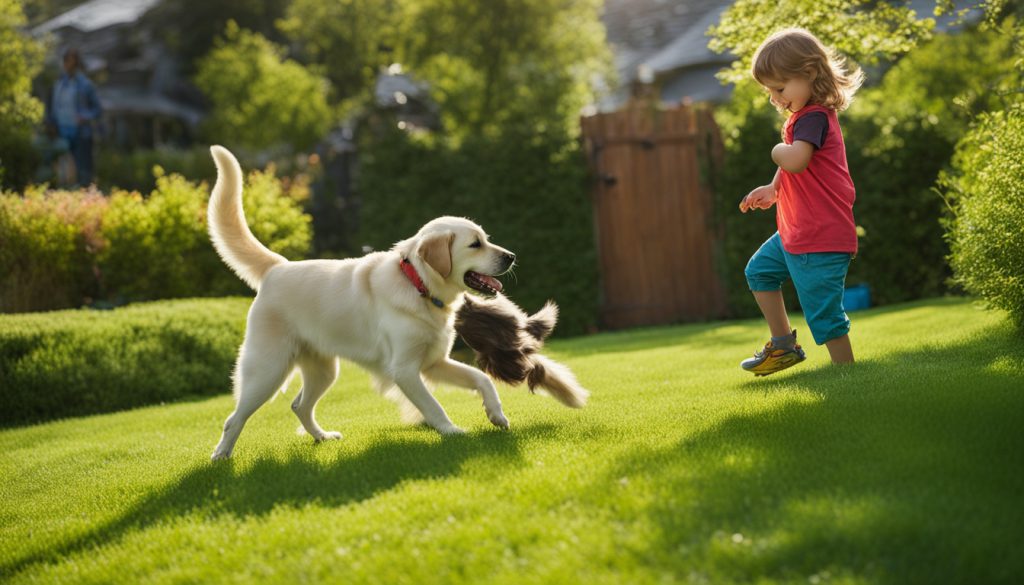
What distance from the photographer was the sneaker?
5.68 m

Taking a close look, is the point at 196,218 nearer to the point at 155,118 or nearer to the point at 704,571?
the point at 704,571

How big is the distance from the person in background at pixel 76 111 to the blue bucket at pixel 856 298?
12293 millimetres

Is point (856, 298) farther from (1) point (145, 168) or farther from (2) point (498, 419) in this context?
(1) point (145, 168)

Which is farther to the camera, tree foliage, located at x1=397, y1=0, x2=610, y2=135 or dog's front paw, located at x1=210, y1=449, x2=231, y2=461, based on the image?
tree foliage, located at x1=397, y1=0, x2=610, y2=135

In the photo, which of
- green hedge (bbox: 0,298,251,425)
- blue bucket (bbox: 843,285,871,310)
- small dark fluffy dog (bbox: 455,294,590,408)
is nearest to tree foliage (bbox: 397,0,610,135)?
blue bucket (bbox: 843,285,871,310)

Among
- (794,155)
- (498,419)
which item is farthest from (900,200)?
(498,419)

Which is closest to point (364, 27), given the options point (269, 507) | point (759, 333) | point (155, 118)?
point (155, 118)

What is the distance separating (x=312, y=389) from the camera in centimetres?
566

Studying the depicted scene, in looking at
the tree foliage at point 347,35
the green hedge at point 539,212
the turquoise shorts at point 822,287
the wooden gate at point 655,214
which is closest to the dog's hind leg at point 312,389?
the turquoise shorts at point 822,287

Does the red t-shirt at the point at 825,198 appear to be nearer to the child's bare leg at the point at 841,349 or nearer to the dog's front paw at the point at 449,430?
the child's bare leg at the point at 841,349

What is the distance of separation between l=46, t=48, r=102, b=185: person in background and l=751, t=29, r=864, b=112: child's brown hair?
1337cm

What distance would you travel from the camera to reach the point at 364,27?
29062mm

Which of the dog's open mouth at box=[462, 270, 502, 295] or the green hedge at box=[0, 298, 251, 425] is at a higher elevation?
the dog's open mouth at box=[462, 270, 502, 295]

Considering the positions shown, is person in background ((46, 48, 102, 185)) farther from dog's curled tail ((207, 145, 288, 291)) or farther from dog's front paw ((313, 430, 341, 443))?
dog's front paw ((313, 430, 341, 443))
